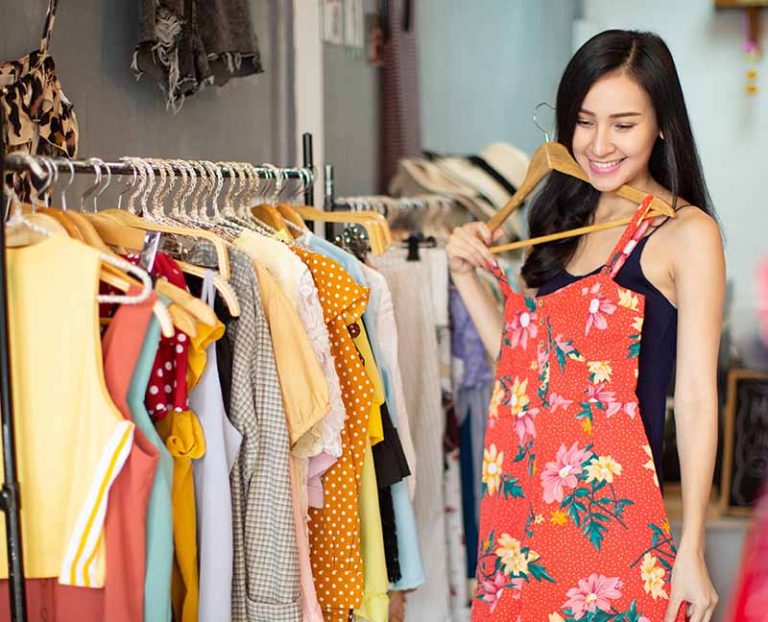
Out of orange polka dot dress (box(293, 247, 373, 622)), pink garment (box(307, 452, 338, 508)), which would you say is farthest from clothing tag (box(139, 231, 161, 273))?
pink garment (box(307, 452, 338, 508))

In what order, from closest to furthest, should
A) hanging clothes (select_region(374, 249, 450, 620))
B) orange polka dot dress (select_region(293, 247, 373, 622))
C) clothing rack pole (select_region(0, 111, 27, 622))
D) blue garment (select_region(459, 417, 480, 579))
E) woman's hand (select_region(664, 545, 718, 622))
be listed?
clothing rack pole (select_region(0, 111, 27, 622)), woman's hand (select_region(664, 545, 718, 622)), orange polka dot dress (select_region(293, 247, 373, 622)), hanging clothes (select_region(374, 249, 450, 620)), blue garment (select_region(459, 417, 480, 579))

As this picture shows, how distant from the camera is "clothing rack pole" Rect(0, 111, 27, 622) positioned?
1.43 m

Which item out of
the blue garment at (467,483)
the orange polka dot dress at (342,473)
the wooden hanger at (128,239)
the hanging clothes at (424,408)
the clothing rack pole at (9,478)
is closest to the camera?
the clothing rack pole at (9,478)

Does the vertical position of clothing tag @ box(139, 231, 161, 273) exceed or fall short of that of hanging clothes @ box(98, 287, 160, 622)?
it exceeds it

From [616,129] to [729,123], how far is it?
2.07 m

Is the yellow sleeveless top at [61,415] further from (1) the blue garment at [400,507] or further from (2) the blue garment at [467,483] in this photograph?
(2) the blue garment at [467,483]

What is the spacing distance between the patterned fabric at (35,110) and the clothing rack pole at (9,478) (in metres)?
0.44

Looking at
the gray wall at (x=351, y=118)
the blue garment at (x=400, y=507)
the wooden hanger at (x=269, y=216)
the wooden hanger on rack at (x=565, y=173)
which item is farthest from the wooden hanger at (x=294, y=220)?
the gray wall at (x=351, y=118)

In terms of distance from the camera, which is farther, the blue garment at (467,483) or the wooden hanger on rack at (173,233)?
the blue garment at (467,483)

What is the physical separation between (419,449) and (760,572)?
1632 millimetres

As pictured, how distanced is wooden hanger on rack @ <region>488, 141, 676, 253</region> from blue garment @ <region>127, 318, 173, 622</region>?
0.77 meters

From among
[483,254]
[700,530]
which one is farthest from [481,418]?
[700,530]

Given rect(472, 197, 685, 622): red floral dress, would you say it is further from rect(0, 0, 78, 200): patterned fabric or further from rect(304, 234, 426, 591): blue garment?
rect(0, 0, 78, 200): patterned fabric

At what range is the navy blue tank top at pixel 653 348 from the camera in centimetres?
193
